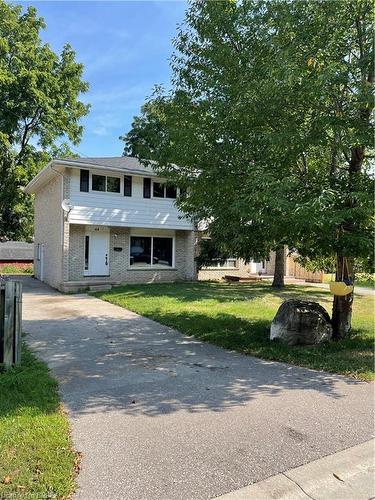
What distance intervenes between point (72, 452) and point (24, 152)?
2773 centimetres

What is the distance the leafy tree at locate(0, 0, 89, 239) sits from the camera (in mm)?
26203

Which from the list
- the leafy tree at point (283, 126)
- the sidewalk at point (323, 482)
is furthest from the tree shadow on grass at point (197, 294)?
the sidewalk at point (323, 482)

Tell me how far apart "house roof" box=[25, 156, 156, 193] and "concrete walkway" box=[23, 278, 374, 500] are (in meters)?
10.1

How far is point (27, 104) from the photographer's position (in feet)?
86.8

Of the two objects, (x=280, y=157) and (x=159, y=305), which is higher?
(x=280, y=157)

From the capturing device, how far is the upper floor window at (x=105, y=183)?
18094mm

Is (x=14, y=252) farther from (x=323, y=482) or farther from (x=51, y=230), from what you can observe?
(x=323, y=482)

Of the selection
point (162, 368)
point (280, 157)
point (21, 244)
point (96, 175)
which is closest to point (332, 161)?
point (280, 157)

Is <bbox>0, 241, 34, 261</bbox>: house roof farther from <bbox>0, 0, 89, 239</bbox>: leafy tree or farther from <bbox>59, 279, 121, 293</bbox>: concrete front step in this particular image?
<bbox>59, 279, 121, 293</bbox>: concrete front step

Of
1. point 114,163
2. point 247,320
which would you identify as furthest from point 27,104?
point 247,320

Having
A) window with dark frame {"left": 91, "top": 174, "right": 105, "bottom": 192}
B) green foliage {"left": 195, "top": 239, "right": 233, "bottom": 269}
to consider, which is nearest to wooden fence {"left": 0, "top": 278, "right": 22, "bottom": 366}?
window with dark frame {"left": 91, "top": 174, "right": 105, "bottom": 192}

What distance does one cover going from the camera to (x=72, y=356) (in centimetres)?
700

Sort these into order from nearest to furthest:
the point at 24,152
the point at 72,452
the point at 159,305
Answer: the point at 72,452 → the point at 159,305 → the point at 24,152

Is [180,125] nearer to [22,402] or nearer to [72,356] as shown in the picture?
[72,356]
